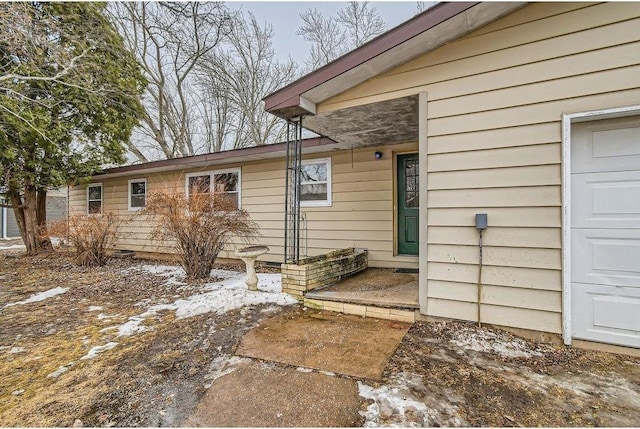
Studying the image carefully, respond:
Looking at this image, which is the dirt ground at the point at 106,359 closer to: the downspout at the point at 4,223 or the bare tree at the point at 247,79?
the bare tree at the point at 247,79

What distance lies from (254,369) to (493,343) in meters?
2.12

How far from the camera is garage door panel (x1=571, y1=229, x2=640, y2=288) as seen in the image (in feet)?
8.27

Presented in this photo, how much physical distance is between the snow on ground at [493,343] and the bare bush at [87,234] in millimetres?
7825

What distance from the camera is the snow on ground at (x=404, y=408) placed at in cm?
176

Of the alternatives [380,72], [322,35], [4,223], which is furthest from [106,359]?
[4,223]

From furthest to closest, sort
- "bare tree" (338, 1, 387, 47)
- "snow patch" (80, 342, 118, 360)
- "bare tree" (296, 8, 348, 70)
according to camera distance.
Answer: "bare tree" (296, 8, 348, 70) < "bare tree" (338, 1, 387, 47) < "snow patch" (80, 342, 118, 360)

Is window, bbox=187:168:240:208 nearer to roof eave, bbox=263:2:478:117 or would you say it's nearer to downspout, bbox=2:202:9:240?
roof eave, bbox=263:2:478:117

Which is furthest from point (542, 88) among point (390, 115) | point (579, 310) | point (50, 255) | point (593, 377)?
point (50, 255)

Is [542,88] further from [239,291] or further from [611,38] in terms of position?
[239,291]

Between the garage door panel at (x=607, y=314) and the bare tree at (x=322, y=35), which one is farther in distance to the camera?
the bare tree at (x=322, y=35)

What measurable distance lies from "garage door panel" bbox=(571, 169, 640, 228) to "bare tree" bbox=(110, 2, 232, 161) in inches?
533

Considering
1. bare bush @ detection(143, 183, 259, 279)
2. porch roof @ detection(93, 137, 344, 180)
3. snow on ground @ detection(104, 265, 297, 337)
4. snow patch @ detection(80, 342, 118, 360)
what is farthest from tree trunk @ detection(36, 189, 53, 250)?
snow patch @ detection(80, 342, 118, 360)

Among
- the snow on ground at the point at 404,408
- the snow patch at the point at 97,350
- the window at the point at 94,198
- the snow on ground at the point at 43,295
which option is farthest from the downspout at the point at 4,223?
the snow on ground at the point at 404,408

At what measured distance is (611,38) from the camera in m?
2.53
